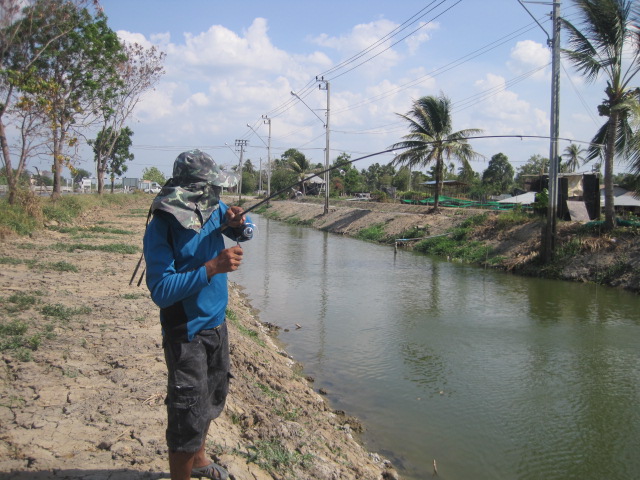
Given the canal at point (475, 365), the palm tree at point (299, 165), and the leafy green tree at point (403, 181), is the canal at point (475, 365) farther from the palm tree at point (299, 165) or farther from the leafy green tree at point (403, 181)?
the leafy green tree at point (403, 181)

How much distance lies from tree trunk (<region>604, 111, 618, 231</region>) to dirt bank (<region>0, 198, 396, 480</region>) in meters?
11.3

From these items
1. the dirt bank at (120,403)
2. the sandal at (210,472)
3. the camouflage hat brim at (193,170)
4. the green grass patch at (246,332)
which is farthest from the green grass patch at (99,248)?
the camouflage hat brim at (193,170)

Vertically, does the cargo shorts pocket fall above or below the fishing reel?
below

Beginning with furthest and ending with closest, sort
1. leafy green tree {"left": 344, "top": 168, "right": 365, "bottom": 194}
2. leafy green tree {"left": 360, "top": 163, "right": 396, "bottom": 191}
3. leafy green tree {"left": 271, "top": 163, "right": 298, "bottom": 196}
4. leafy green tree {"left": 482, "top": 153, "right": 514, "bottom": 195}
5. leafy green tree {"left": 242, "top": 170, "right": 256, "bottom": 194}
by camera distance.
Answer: leafy green tree {"left": 242, "top": 170, "right": 256, "bottom": 194} < leafy green tree {"left": 360, "top": 163, "right": 396, "bottom": 191} < leafy green tree {"left": 344, "top": 168, "right": 365, "bottom": 194} < leafy green tree {"left": 482, "top": 153, "right": 514, "bottom": 195} < leafy green tree {"left": 271, "top": 163, "right": 298, "bottom": 196}

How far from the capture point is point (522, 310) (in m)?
11.0

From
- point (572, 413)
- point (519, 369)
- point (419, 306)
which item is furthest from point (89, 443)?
point (419, 306)

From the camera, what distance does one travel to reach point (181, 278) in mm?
2414

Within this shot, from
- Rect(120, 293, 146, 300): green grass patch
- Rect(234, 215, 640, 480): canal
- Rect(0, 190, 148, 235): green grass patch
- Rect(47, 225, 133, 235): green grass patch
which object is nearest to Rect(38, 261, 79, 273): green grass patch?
Rect(120, 293, 146, 300): green grass patch

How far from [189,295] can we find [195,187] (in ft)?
1.86

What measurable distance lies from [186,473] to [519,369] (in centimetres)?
584

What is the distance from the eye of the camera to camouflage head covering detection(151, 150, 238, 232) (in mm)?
2523

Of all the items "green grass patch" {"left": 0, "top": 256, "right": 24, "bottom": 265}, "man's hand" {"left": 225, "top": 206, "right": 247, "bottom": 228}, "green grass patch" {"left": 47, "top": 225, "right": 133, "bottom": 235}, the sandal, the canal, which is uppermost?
"man's hand" {"left": 225, "top": 206, "right": 247, "bottom": 228}

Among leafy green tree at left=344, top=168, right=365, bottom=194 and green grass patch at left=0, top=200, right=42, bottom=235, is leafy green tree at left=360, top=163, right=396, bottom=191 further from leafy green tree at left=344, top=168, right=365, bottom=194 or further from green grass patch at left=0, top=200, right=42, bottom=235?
green grass patch at left=0, top=200, right=42, bottom=235

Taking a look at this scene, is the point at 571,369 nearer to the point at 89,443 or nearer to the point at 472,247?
the point at 89,443
